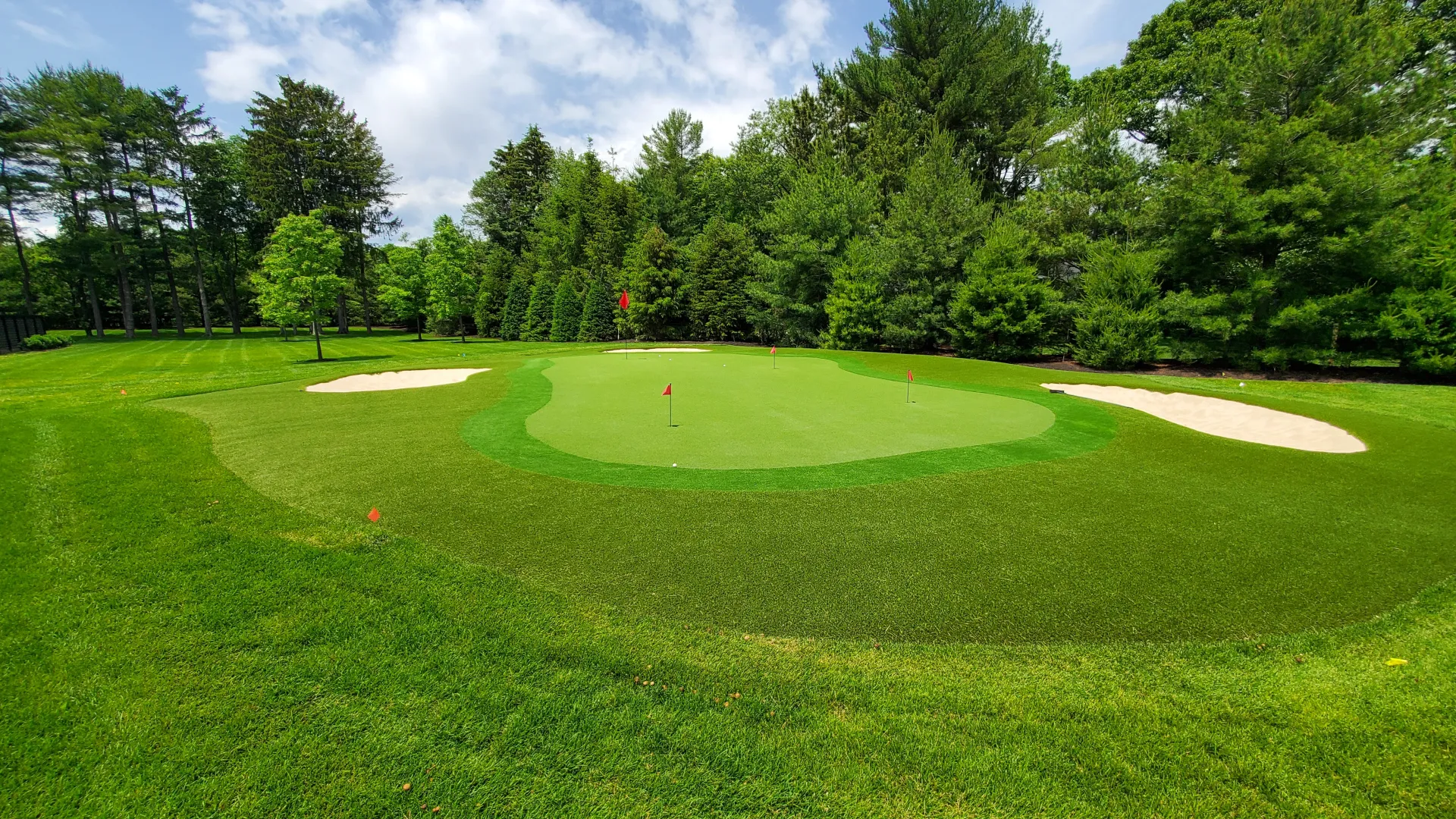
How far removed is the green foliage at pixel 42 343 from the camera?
24984 mm

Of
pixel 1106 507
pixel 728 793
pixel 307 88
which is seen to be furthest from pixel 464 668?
pixel 307 88

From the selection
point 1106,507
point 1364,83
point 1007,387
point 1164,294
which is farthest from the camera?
point 1164,294

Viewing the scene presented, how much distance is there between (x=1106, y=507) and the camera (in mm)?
5312

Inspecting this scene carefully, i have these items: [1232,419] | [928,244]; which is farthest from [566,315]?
[1232,419]

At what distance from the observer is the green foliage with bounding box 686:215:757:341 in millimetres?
32094

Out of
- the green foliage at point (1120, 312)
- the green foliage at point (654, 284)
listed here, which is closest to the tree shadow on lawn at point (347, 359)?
the green foliage at point (654, 284)

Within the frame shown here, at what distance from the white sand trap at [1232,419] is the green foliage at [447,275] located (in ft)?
115

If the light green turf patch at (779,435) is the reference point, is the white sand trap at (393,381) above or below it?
above

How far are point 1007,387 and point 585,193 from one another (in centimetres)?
3475

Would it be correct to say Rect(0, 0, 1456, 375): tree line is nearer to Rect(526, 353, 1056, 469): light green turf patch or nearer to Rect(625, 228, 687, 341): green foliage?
Rect(625, 228, 687, 341): green foliage

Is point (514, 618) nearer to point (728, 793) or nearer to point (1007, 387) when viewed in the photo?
point (728, 793)

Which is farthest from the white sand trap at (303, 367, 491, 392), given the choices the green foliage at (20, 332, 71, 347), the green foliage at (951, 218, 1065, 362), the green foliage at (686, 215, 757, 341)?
the green foliage at (20, 332, 71, 347)

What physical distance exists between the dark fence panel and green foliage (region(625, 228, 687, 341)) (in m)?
29.1

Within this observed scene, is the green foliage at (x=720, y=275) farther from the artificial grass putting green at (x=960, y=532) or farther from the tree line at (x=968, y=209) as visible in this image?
the artificial grass putting green at (x=960, y=532)
